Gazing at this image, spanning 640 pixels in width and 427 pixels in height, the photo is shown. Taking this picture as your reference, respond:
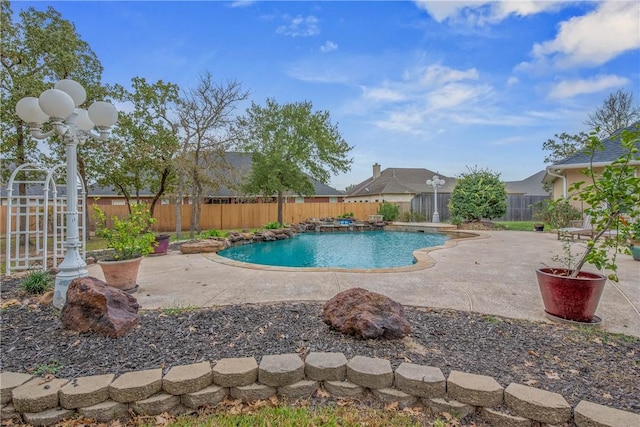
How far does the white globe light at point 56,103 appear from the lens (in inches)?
131

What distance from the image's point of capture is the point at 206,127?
1212cm

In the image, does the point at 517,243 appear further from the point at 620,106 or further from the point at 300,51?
the point at 620,106

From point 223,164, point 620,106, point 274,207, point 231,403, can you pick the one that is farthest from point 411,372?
point 620,106

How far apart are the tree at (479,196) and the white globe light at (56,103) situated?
49.6ft

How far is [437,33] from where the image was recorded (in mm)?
8461

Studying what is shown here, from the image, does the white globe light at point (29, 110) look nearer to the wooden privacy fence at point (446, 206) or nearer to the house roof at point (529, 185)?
the wooden privacy fence at point (446, 206)

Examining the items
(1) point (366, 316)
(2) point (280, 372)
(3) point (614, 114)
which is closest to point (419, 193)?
(3) point (614, 114)

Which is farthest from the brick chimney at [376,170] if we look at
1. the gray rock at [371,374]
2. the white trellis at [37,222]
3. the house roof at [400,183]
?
the gray rock at [371,374]

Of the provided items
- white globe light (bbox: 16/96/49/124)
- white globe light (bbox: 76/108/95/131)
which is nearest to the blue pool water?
white globe light (bbox: 76/108/95/131)

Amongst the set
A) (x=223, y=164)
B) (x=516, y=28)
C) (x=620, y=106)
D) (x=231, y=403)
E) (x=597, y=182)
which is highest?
(x=620, y=106)

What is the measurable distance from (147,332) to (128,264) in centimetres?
182

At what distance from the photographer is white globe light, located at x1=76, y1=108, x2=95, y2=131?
4008 millimetres

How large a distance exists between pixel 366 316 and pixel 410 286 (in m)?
2.05

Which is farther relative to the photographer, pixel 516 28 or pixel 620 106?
pixel 620 106
